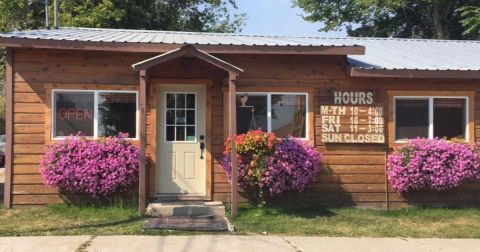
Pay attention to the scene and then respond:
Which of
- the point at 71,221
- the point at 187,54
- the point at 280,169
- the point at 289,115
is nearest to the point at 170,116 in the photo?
the point at 187,54

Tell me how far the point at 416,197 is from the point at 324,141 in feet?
7.05

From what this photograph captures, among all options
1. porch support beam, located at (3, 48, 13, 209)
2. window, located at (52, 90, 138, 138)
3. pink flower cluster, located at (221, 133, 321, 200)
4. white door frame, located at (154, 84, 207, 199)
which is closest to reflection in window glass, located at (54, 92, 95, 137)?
window, located at (52, 90, 138, 138)

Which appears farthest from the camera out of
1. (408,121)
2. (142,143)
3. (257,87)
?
(408,121)

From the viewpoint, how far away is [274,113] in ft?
33.6

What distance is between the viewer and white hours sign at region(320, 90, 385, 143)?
10.3 meters

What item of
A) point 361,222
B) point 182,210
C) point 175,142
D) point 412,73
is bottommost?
point 361,222

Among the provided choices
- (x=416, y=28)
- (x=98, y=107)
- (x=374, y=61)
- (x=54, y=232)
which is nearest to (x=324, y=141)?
(x=374, y=61)

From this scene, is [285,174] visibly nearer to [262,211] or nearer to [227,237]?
[262,211]

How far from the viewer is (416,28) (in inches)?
1067

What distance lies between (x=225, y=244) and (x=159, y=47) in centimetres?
390

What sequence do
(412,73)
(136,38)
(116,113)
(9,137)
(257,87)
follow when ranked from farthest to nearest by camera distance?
(136,38) < (257,87) < (412,73) < (116,113) < (9,137)

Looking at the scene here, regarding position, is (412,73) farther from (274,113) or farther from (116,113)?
(116,113)

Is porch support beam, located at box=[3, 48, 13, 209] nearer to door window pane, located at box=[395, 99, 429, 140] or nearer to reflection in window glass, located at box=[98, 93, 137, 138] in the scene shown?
reflection in window glass, located at box=[98, 93, 137, 138]

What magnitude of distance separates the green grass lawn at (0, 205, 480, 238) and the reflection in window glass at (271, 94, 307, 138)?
4.81ft
